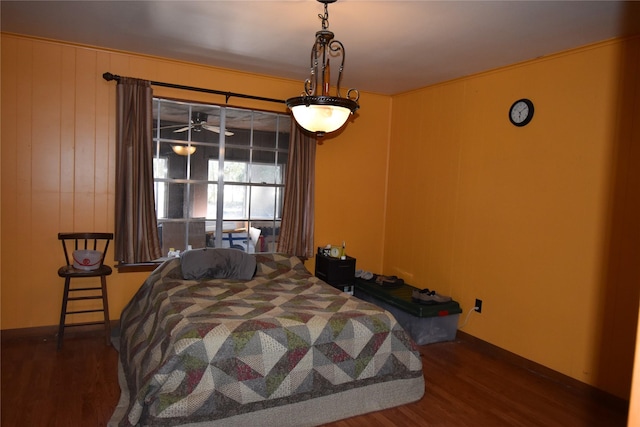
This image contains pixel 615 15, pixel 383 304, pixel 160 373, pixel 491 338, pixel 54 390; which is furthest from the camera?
pixel 383 304

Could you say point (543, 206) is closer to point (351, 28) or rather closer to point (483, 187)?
point (483, 187)

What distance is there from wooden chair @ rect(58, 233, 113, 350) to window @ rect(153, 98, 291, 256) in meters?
0.58

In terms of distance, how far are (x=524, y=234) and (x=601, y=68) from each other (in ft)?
4.44

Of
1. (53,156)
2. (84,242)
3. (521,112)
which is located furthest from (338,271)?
(53,156)

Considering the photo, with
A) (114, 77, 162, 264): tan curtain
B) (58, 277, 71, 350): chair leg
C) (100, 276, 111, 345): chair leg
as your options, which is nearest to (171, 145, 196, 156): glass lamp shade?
(114, 77, 162, 264): tan curtain

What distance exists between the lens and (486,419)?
2.77m

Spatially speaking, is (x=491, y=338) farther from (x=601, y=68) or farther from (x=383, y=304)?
(x=601, y=68)

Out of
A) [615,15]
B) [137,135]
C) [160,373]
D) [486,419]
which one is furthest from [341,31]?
[486,419]

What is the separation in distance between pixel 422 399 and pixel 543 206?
1790 mm

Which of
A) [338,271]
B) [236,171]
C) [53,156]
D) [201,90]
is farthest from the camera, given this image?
[338,271]

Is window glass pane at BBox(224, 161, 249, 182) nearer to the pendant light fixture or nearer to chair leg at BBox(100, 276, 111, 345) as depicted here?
chair leg at BBox(100, 276, 111, 345)

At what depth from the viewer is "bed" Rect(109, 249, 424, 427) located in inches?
91.7

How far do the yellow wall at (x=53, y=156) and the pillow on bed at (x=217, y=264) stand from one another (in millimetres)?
689

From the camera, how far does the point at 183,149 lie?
4.21 m
